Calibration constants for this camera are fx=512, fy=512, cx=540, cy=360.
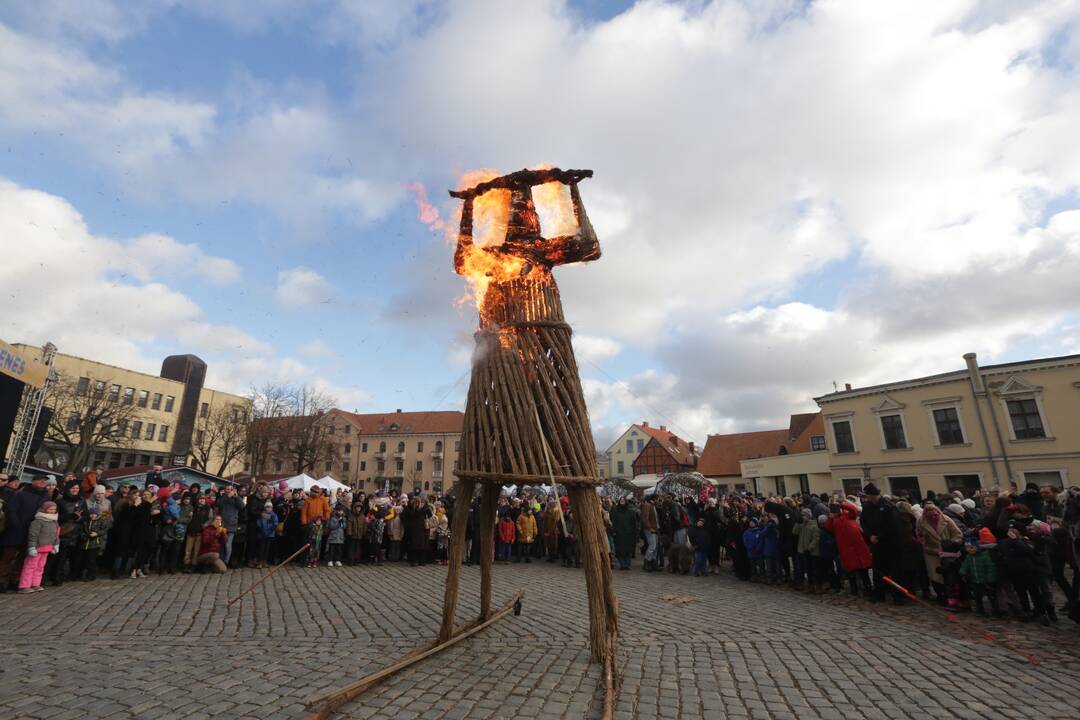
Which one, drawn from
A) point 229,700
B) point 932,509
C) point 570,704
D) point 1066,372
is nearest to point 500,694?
point 570,704

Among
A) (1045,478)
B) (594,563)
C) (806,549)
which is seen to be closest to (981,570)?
(806,549)

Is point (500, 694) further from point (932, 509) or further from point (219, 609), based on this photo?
point (932, 509)

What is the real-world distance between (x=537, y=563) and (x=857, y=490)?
24.2 m

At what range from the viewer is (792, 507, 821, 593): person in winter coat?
10297mm

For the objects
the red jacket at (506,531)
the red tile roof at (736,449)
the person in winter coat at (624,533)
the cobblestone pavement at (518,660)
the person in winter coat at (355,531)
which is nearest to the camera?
the cobblestone pavement at (518,660)

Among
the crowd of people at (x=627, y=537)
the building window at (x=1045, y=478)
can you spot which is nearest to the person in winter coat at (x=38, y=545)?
the crowd of people at (x=627, y=537)

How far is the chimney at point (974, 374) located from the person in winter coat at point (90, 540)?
3509cm

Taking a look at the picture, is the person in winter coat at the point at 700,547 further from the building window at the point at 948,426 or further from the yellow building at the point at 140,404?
the yellow building at the point at 140,404

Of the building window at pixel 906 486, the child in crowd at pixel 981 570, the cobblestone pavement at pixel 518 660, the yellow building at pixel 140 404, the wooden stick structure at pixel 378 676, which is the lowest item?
the cobblestone pavement at pixel 518 660

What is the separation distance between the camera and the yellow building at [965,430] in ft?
79.6

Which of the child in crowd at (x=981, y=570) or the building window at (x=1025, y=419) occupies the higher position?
the building window at (x=1025, y=419)

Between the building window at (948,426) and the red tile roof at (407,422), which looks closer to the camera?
the building window at (948,426)

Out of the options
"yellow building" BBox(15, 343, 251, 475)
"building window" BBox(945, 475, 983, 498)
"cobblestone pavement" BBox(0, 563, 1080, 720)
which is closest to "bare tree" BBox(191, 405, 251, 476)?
"yellow building" BBox(15, 343, 251, 475)

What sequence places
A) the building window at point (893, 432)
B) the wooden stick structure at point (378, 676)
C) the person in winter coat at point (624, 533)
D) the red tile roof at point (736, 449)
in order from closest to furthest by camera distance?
the wooden stick structure at point (378, 676) → the person in winter coat at point (624, 533) → the building window at point (893, 432) → the red tile roof at point (736, 449)
